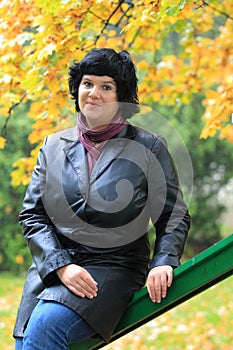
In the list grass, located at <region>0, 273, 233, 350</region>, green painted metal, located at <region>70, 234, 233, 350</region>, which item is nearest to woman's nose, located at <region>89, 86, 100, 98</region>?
green painted metal, located at <region>70, 234, 233, 350</region>

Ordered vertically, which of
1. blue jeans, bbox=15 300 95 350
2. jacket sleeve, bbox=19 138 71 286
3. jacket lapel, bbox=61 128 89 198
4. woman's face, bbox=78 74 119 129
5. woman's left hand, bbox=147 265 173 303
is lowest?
blue jeans, bbox=15 300 95 350

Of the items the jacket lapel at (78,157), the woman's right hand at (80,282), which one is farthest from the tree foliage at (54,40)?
the woman's right hand at (80,282)

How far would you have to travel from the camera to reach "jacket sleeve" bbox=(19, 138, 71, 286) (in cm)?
251

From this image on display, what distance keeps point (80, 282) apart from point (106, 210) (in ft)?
0.94

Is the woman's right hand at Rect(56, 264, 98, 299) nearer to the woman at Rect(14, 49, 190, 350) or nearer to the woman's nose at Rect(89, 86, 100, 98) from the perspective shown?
the woman at Rect(14, 49, 190, 350)

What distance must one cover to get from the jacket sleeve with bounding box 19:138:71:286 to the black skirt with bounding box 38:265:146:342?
8cm

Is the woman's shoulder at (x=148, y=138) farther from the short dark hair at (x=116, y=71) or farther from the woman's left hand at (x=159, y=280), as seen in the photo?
the woman's left hand at (x=159, y=280)

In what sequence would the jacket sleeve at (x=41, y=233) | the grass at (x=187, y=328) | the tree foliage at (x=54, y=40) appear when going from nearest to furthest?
the jacket sleeve at (x=41, y=233) → the tree foliage at (x=54, y=40) → the grass at (x=187, y=328)

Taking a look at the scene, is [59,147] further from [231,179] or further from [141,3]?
[231,179]

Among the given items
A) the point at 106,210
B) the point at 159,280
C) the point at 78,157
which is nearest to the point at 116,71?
the point at 78,157

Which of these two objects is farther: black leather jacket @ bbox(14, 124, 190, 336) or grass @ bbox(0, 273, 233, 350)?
grass @ bbox(0, 273, 233, 350)

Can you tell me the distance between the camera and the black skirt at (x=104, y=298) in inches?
96.1

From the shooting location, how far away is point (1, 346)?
626 cm

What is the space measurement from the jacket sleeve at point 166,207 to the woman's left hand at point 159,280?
0.08 metres
